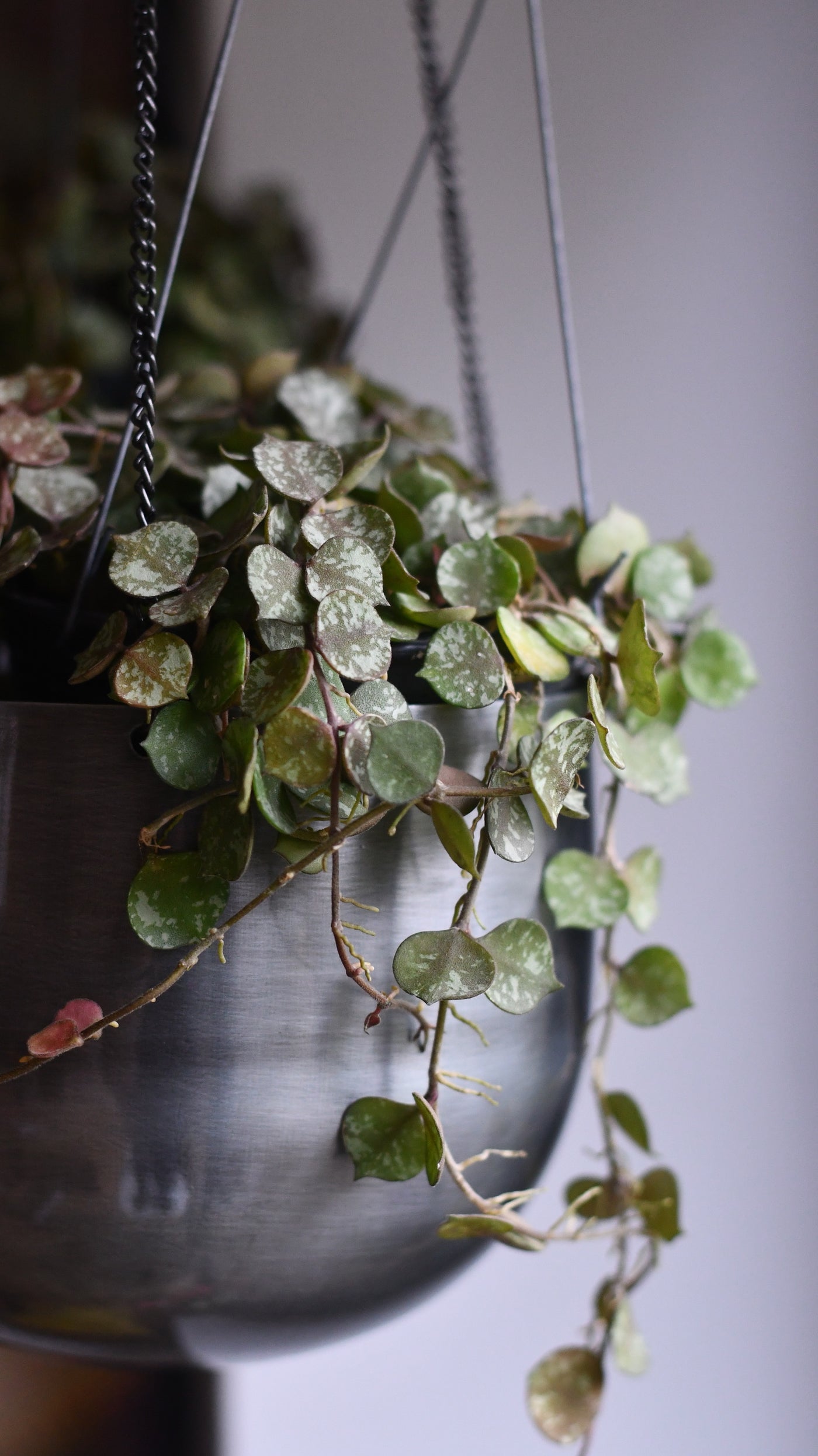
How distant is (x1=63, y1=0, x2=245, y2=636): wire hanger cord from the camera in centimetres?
39

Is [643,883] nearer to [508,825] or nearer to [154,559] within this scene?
[508,825]

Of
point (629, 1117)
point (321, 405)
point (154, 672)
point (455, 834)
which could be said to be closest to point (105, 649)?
point (154, 672)

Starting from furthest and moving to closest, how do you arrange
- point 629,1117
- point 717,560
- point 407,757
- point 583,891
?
1. point 717,560
2. point 629,1117
3. point 583,891
4. point 407,757

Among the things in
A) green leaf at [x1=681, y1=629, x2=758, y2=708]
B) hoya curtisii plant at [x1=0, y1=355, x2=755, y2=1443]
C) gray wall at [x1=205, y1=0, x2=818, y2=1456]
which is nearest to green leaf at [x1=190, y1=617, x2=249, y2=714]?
hoya curtisii plant at [x1=0, y1=355, x2=755, y2=1443]

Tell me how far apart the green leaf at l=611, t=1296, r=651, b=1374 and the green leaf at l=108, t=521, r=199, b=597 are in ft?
1.34

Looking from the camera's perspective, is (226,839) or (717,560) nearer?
(226,839)

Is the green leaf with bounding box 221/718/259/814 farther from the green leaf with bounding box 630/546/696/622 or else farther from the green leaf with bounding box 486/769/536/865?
the green leaf with bounding box 630/546/696/622

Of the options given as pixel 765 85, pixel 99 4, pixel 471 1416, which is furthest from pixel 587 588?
pixel 99 4

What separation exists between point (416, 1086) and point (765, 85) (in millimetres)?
697

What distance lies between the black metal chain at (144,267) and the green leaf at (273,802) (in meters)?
0.11

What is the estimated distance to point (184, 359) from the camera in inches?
38.6

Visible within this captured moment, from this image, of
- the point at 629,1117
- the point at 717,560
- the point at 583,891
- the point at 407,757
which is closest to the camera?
the point at 407,757

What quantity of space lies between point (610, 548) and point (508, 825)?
0.57ft

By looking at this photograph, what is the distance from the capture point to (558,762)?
34 centimetres
